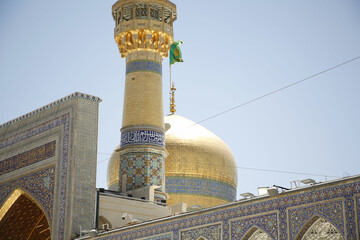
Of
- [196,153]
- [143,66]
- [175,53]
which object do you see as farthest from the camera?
[196,153]

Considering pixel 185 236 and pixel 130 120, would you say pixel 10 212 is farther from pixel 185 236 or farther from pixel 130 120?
pixel 185 236

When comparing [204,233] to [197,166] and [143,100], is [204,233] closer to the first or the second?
[143,100]

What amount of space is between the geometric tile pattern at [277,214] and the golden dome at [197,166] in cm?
550

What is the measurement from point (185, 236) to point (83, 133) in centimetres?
307

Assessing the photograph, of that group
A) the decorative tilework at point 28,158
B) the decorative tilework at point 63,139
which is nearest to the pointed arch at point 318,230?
the decorative tilework at point 63,139

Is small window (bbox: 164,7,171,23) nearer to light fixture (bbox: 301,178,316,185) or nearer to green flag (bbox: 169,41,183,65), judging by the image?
green flag (bbox: 169,41,183,65)

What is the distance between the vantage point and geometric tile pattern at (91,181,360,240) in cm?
709

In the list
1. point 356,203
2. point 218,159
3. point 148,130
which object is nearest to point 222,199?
point 218,159

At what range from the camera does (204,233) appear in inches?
332

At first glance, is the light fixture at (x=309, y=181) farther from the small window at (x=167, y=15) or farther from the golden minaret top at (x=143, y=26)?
the small window at (x=167, y=15)

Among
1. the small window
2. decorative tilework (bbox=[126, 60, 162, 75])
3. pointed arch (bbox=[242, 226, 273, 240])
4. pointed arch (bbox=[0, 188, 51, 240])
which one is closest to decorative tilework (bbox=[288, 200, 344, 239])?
pointed arch (bbox=[242, 226, 273, 240])

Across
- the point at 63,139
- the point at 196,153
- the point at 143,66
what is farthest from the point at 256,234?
the point at 196,153

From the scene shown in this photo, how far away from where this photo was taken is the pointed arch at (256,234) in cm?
782

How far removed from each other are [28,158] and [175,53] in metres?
3.63
